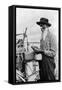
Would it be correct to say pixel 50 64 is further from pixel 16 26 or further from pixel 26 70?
pixel 16 26

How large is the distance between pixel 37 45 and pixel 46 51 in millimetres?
151

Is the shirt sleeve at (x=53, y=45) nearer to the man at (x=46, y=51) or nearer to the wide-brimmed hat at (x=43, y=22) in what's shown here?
the man at (x=46, y=51)

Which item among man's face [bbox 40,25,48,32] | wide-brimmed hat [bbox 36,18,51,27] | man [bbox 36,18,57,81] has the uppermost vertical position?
wide-brimmed hat [bbox 36,18,51,27]

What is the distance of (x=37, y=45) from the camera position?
415 centimetres

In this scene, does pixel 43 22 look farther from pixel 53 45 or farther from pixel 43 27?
pixel 53 45

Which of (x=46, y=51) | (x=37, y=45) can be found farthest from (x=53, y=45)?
(x=37, y=45)

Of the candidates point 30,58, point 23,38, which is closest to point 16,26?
point 23,38

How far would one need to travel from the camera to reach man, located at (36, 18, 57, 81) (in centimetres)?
419

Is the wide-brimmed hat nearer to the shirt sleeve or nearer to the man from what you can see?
the man

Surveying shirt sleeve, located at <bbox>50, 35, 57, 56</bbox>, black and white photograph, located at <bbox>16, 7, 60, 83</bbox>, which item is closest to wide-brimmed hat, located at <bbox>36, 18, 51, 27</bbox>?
black and white photograph, located at <bbox>16, 7, 60, 83</bbox>

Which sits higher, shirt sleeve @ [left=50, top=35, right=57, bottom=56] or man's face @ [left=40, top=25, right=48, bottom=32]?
man's face @ [left=40, top=25, right=48, bottom=32]

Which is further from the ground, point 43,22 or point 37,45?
point 43,22

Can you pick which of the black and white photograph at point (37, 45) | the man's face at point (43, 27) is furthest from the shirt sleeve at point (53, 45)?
the man's face at point (43, 27)

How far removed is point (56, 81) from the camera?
4277 millimetres
